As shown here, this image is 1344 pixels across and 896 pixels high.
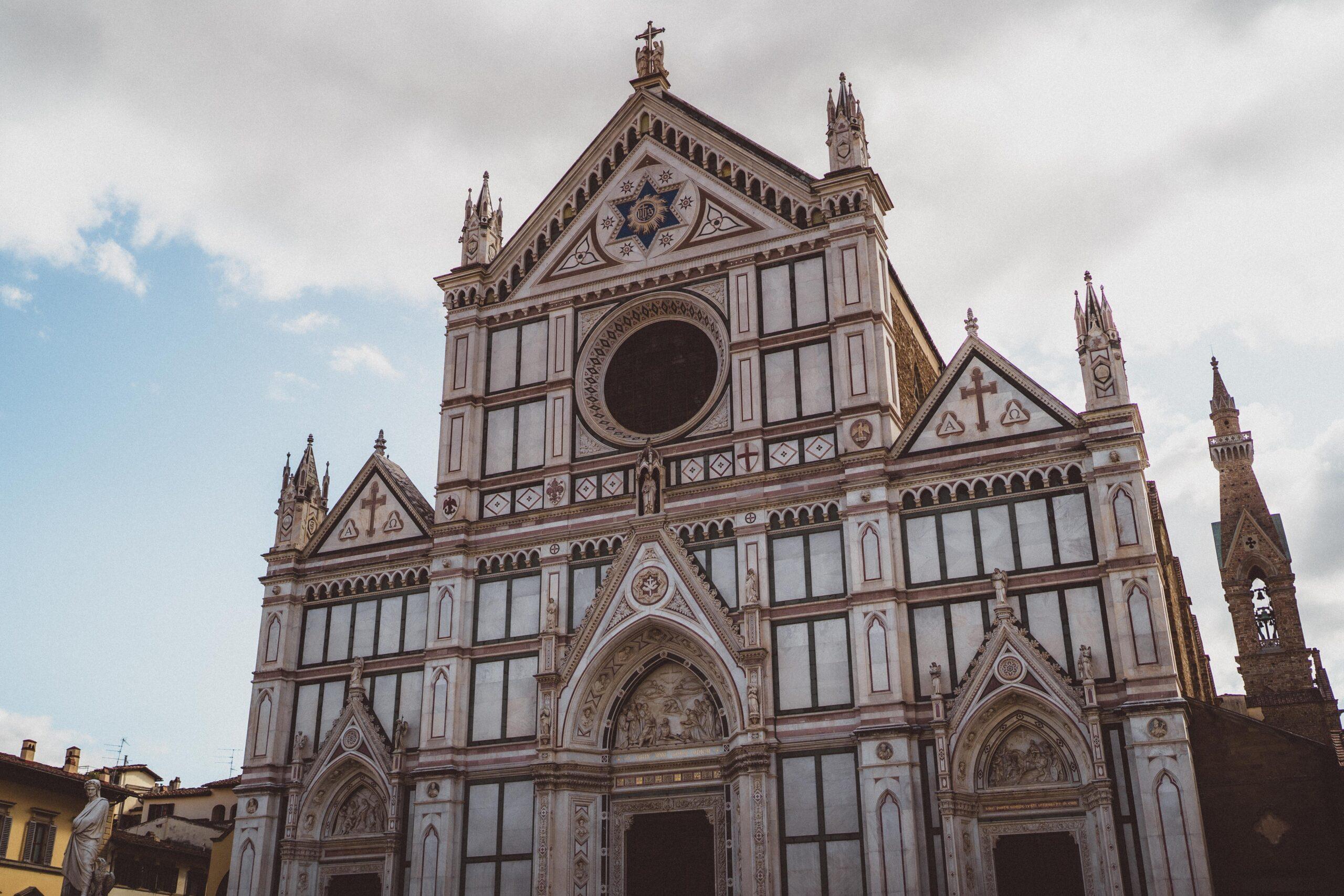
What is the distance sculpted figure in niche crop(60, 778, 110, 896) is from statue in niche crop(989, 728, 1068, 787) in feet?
53.1

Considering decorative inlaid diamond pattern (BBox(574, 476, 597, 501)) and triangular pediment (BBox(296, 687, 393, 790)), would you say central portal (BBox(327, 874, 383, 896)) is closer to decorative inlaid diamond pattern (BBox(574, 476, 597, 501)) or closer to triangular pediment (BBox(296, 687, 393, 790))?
triangular pediment (BBox(296, 687, 393, 790))

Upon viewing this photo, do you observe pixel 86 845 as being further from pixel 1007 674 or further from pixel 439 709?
pixel 1007 674

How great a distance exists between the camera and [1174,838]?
2144 centimetres

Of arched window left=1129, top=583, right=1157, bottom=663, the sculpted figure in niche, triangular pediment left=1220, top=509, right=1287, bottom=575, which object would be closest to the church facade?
arched window left=1129, top=583, right=1157, bottom=663

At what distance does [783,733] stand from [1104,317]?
37.4ft

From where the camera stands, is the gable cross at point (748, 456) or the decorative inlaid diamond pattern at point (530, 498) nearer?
the gable cross at point (748, 456)

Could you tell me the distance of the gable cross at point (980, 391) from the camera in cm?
2625

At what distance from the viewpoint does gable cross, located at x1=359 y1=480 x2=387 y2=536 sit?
31688mm

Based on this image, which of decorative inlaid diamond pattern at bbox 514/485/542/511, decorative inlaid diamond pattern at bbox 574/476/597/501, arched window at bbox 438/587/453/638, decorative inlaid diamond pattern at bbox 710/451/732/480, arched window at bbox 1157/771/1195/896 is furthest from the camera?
decorative inlaid diamond pattern at bbox 514/485/542/511

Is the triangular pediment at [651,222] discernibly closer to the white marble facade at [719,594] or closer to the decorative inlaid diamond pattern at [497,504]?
the white marble facade at [719,594]

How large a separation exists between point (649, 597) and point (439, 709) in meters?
5.69

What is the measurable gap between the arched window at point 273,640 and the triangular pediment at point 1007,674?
17.1 metres

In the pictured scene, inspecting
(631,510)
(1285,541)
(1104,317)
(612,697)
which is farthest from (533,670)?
(1285,541)

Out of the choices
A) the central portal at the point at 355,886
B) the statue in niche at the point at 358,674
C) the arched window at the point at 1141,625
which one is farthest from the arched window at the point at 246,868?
the arched window at the point at 1141,625
